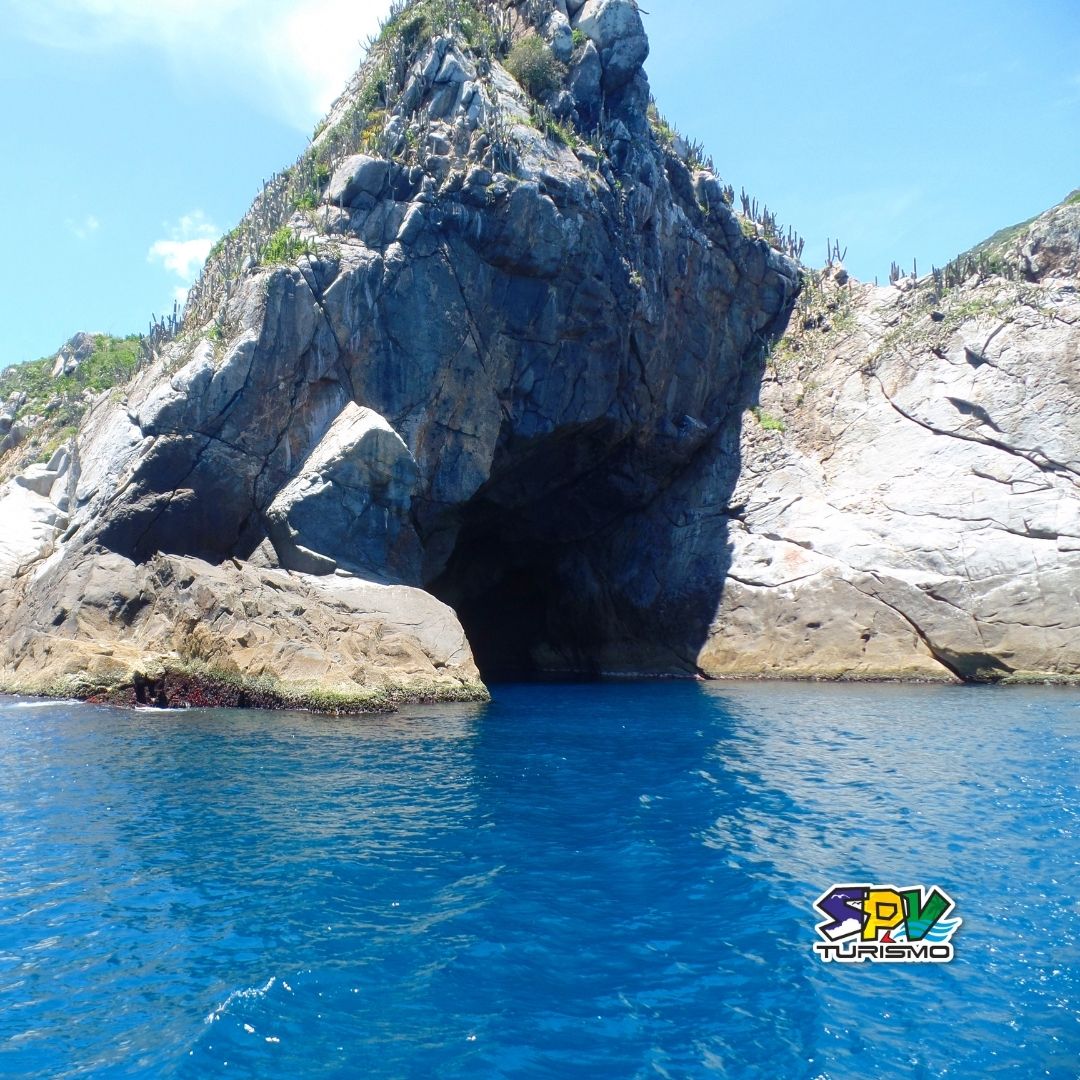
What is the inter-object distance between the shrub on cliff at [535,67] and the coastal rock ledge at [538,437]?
0.79 ft

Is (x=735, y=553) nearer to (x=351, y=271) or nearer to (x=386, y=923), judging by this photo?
(x=351, y=271)

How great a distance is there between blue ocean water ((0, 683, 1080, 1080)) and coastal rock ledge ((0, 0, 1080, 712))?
1113 cm

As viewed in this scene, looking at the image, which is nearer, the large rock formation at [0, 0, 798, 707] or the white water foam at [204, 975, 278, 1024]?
the white water foam at [204, 975, 278, 1024]


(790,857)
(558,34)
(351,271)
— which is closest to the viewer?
(790,857)

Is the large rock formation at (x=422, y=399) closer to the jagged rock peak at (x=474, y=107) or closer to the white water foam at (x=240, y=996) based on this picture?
the jagged rock peak at (x=474, y=107)

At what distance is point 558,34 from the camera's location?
44.7 m

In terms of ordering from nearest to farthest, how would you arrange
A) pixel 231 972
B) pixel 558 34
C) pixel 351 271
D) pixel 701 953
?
1. pixel 231 972
2. pixel 701 953
3. pixel 351 271
4. pixel 558 34

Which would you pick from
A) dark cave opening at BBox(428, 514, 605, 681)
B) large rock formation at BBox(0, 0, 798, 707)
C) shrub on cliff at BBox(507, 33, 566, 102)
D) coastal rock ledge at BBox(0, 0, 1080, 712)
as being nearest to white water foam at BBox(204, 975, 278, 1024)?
large rock formation at BBox(0, 0, 798, 707)

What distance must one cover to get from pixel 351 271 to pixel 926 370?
2978 cm

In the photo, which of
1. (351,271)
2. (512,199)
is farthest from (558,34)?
(351,271)

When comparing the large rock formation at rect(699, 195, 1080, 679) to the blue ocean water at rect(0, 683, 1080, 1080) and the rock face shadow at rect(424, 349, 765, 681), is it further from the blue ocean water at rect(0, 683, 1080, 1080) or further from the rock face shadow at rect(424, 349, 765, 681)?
the blue ocean water at rect(0, 683, 1080, 1080)

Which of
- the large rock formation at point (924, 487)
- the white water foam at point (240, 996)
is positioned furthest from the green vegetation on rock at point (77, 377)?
the white water foam at point (240, 996)

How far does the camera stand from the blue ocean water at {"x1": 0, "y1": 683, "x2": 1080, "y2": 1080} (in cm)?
786

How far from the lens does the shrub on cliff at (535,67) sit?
43.7 meters
